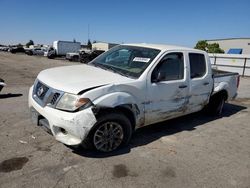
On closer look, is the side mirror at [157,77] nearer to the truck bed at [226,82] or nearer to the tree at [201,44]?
the truck bed at [226,82]

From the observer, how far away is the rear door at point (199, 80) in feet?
16.5

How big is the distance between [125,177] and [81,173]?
0.60 metres

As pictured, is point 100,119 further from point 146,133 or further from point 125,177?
point 146,133

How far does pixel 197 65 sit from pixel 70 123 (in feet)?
10.4

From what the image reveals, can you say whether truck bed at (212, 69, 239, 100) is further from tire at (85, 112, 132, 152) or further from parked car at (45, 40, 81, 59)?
parked car at (45, 40, 81, 59)

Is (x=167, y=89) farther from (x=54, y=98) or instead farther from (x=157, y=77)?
(x=54, y=98)

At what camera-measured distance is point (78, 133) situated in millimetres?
3396

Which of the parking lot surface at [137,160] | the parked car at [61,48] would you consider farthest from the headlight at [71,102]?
the parked car at [61,48]

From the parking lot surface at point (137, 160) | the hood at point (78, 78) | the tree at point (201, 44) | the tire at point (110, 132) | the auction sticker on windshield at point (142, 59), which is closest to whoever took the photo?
the parking lot surface at point (137, 160)

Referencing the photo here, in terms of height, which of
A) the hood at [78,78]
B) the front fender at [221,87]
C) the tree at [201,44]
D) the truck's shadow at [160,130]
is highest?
the tree at [201,44]

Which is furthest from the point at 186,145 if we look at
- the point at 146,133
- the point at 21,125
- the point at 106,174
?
the point at 21,125

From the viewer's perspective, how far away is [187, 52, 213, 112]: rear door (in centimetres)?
503

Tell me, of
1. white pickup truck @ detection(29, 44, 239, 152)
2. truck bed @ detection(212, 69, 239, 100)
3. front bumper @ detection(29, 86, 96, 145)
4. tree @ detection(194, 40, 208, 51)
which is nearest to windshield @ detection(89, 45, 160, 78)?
white pickup truck @ detection(29, 44, 239, 152)

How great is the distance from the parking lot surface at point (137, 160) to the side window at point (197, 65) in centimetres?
122
